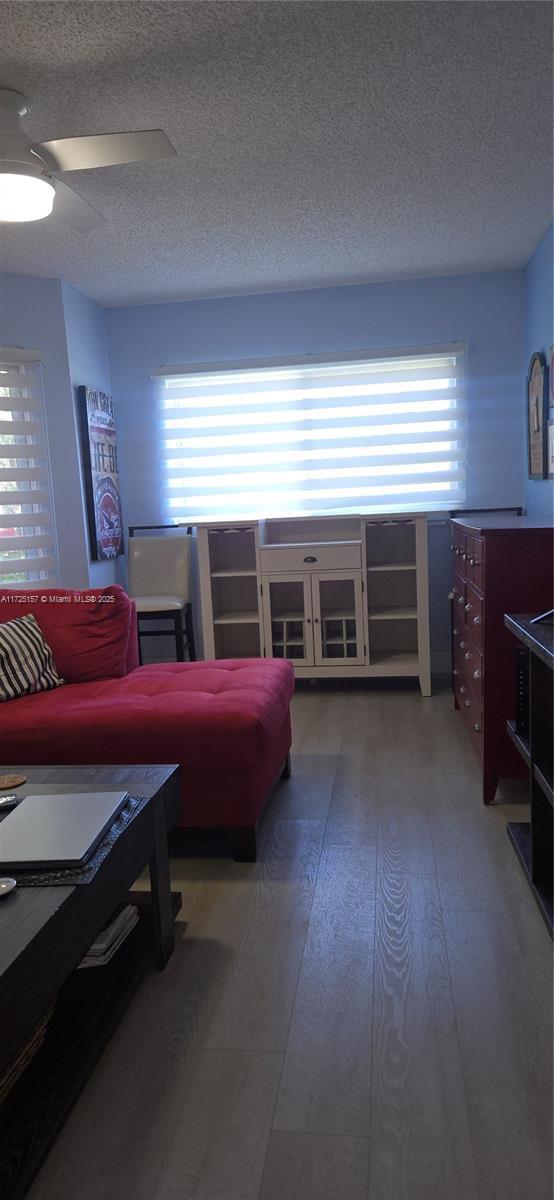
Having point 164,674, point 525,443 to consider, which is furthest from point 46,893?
point 525,443

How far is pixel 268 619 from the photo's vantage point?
425 centimetres

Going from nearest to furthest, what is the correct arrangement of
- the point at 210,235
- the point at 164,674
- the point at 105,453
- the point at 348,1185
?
the point at 348,1185
the point at 164,674
the point at 210,235
the point at 105,453

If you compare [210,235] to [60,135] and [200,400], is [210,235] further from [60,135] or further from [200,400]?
[200,400]

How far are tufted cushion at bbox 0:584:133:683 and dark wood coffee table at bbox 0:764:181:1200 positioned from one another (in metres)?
0.91

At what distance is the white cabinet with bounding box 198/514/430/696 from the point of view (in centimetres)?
412

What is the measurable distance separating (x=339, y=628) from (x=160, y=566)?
1.13 meters

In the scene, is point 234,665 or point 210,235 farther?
point 210,235

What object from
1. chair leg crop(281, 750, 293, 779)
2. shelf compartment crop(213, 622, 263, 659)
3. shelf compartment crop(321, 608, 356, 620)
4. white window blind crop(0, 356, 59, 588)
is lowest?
chair leg crop(281, 750, 293, 779)

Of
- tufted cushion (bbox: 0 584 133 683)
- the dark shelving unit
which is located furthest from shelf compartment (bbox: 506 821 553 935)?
tufted cushion (bbox: 0 584 133 683)

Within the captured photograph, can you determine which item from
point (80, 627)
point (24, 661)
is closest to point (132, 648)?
point (80, 627)

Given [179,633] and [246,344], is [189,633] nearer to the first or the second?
[179,633]

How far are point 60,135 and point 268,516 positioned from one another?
228 cm

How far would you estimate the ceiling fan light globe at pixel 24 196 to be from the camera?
7.04ft

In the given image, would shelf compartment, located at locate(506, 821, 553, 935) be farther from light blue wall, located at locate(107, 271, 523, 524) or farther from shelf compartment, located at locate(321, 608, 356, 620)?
light blue wall, located at locate(107, 271, 523, 524)
